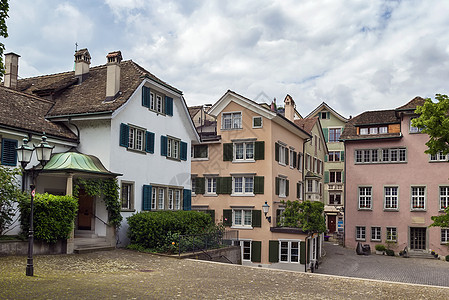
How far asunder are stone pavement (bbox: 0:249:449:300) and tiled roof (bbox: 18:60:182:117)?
772cm

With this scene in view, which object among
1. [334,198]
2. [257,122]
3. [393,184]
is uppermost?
[257,122]

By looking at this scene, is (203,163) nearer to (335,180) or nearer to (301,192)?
(301,192)

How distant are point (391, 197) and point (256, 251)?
12800 mm

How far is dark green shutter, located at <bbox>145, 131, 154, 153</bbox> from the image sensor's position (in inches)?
1005

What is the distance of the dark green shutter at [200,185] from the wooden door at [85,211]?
1446 cm

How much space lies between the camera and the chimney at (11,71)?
2650 cm

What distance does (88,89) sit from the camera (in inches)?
982

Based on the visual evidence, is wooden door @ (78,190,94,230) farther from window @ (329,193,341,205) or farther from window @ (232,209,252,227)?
window @ (329,193,341,205)

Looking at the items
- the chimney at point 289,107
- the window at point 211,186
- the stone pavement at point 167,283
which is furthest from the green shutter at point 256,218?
the stone pavement at point 167,283

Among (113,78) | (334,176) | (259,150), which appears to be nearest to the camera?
(113,78)

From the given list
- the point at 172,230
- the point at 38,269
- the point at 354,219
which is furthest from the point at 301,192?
the point at 38,269

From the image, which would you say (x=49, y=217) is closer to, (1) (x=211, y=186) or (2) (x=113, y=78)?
(2) (x=113, y=78)

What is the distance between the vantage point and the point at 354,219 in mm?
39906

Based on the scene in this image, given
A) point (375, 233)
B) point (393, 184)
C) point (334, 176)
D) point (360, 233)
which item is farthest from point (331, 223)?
point (393, 184)
